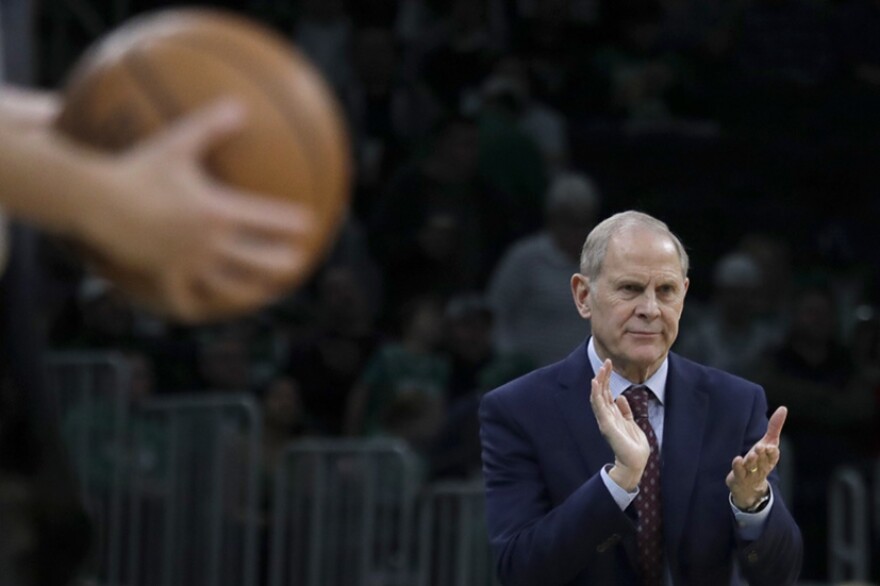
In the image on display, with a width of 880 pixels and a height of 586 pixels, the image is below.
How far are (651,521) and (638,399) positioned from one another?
304 millimetres

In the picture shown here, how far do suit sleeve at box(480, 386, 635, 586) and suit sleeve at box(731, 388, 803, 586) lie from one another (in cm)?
28

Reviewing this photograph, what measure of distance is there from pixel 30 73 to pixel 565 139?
28.3 feet

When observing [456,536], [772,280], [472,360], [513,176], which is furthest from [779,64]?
[456,536]

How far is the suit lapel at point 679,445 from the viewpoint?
175 inches

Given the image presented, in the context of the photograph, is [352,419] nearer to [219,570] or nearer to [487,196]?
[219,570]

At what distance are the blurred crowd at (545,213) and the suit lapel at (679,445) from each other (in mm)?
4260

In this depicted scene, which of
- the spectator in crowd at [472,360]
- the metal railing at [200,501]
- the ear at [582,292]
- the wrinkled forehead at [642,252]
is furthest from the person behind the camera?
the spectator in crowd at [472,360]

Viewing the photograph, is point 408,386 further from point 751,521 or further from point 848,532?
point 751,521

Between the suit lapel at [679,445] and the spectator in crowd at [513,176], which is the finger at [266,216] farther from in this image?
the spectator in crowd at [513,176]

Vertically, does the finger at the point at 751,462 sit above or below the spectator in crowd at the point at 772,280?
below

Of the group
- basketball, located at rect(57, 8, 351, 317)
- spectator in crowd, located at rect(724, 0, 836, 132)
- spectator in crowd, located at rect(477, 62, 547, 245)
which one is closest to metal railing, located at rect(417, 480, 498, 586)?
spectator in crowd, located at rect(477, 62, 547, 245)

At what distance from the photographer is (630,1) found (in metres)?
12.9

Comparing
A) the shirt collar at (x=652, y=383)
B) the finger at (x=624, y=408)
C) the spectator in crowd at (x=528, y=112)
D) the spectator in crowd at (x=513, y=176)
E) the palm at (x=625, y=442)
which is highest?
the spectator in crowd at (x=528, y=112)

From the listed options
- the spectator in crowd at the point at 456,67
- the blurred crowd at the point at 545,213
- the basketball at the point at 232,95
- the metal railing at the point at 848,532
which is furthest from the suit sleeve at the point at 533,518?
the spectator in crowd at the point at 456,67
